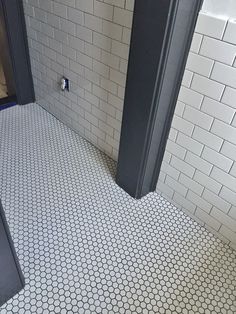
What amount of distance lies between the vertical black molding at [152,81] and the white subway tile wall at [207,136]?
0.16 feet

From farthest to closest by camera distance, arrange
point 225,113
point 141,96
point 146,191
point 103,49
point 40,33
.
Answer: point 40,33, point 146,191, point 103,49, point 141,96, point 225,113

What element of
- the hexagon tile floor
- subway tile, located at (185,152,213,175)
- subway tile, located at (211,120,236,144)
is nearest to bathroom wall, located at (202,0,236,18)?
subway tile, located at (211,120,236,144)

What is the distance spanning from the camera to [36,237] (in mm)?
1419

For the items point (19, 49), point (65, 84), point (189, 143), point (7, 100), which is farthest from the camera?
point (7, 100)

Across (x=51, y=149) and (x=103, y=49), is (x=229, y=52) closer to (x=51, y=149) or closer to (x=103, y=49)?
(x=103, y=49)

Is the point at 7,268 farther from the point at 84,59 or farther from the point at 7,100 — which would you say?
the point at 7,100

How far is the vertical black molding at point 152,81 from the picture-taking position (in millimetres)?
1055

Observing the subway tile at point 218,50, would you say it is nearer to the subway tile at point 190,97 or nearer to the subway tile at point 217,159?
the subway tile at point 190,97

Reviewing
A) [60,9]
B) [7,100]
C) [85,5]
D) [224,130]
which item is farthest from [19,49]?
[224,130]

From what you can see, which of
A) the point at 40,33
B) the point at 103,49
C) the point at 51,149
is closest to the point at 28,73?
the point at 40,33

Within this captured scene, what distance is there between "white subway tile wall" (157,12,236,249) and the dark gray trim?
3.03 feet

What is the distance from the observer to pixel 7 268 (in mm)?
1054

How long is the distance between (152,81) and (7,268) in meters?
0.99

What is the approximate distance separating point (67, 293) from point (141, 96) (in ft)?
3.20
